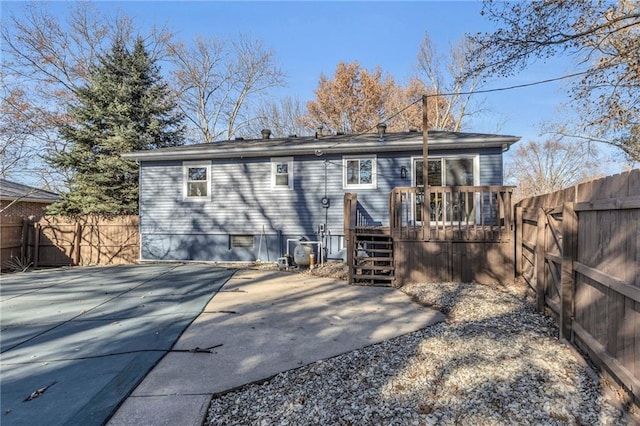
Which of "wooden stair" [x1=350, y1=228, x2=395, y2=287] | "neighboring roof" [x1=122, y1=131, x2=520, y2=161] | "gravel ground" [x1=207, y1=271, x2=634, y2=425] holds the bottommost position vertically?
"gravel ground" [x1=207, y1=271, x2=634, y2=425]

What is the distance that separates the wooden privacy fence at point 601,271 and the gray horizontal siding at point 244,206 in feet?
19.6

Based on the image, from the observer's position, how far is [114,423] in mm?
2285

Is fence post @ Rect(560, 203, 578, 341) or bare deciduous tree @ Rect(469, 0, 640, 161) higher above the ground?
bare deciduous tree @ Rect(469, 0, 640, 161)

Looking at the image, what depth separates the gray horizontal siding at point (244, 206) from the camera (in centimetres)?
1016

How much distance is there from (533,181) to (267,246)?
24591 millimetres

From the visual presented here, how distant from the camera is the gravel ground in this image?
2.25 meters

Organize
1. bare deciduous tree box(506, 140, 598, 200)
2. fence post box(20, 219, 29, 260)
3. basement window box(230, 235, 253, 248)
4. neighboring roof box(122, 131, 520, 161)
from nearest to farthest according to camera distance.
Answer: neighboring roof box(122, 131, 520, 161)
basement window box(230, 235, 253, 248)
fence post box(20, 219, 29, 260)
bare deciduous tree box(506, 140, 598, 200)

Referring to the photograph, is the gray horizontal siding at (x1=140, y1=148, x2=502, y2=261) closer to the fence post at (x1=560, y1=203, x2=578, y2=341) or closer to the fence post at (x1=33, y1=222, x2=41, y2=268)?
the fence post at (x1=33, y1=222, x2=41, y2=268)

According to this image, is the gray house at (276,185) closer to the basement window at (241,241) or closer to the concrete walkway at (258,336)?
the basement window at (241,241)

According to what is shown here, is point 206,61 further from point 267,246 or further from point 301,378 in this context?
point 301,378

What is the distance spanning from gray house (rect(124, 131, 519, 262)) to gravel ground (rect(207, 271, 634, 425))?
21.0ft

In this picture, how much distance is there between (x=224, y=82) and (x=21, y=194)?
1260 centimetres

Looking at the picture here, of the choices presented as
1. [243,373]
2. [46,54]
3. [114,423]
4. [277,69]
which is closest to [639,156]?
[243,373]

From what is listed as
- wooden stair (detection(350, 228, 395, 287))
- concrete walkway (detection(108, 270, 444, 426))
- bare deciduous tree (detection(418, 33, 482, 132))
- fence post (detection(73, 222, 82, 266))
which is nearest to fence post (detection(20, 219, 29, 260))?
fence post (detection(73, 222, 82, 266))
